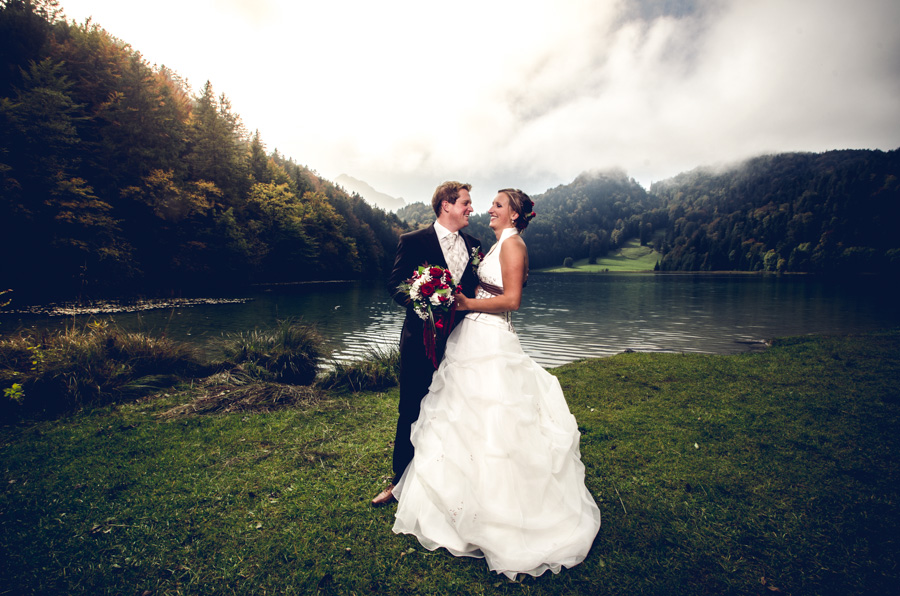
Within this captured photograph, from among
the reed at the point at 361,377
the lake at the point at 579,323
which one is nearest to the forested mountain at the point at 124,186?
→ the lake at the point at 579,323

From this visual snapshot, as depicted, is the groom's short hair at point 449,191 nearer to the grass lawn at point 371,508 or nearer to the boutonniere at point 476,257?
the boutonniere at point 476,257

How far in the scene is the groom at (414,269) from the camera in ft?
13.1

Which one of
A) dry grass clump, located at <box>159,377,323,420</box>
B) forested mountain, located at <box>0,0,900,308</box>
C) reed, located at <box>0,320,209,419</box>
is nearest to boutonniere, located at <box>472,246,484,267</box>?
dry grass clump, located at <box>159,377,323,420</box>

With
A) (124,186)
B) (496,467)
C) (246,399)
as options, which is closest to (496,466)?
(496,467)

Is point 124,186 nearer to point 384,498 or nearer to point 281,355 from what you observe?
point 281,355

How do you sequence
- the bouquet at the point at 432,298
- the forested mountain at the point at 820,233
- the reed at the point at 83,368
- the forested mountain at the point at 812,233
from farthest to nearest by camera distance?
1. the forested mountain at the point at 812,233
2. the forested mountain at the point at 820,233
3. the reed at the point at 83,368
4. the bouquet at the point at 432,298

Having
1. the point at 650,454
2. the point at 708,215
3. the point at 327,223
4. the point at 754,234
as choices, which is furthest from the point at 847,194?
the point at 650,454

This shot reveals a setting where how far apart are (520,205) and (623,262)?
610 feet

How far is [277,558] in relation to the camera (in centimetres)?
323

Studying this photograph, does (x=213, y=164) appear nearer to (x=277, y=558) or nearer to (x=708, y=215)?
(x=277, y=558)

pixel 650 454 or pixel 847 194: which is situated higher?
pixel 847 194

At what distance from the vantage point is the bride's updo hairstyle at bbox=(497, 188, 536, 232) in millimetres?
4062

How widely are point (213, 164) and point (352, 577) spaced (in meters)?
51.5

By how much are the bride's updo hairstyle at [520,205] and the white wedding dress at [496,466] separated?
0.21 m
